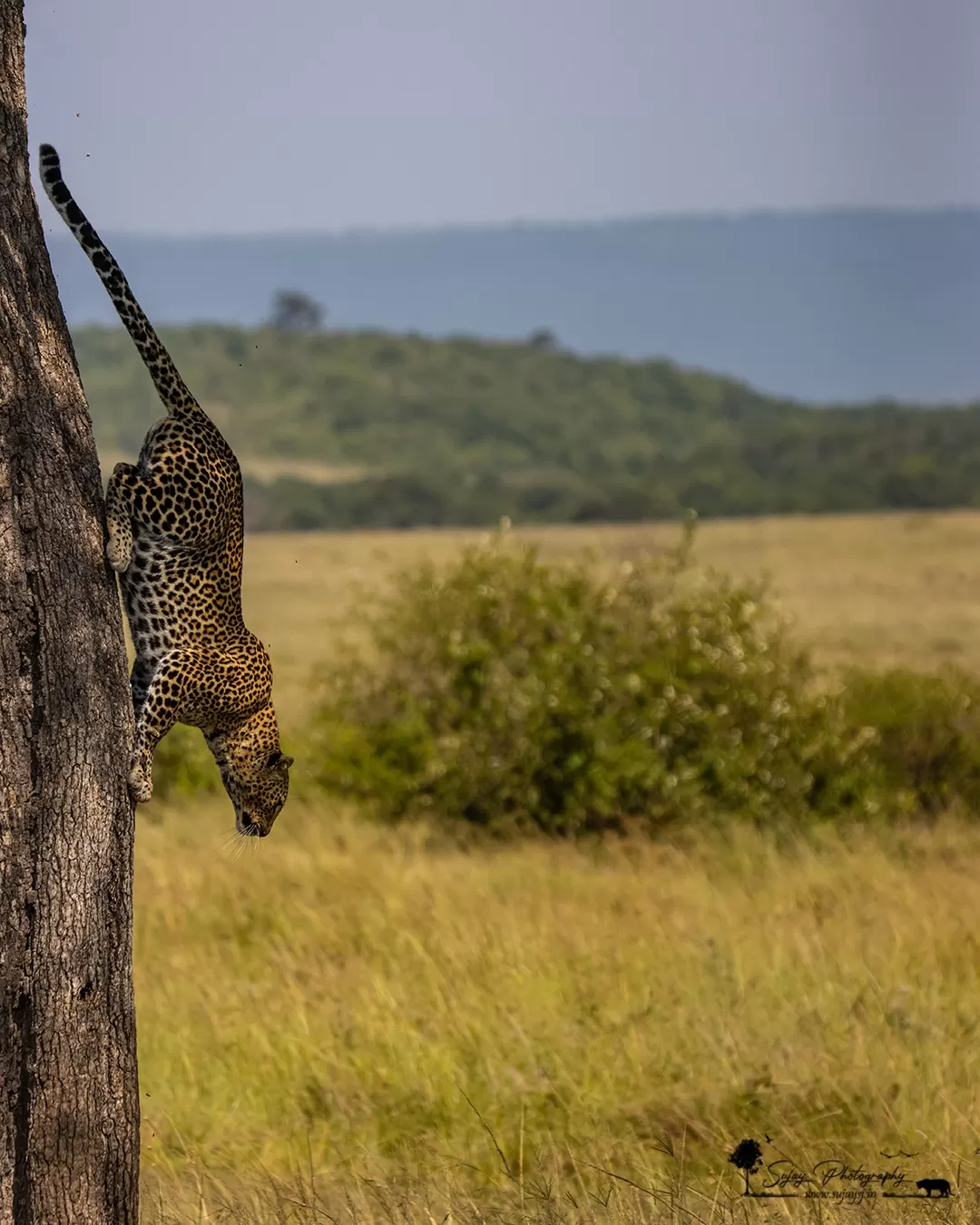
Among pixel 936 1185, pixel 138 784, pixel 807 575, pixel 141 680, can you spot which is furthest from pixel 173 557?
pixel 807 575

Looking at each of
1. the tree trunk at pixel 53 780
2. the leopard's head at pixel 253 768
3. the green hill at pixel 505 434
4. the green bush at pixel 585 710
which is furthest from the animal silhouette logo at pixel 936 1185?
the green hill at pixel 505 434

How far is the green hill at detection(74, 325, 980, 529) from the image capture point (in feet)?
342

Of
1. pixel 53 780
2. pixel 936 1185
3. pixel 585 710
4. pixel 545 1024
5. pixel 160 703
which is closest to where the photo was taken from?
pixel 53 780

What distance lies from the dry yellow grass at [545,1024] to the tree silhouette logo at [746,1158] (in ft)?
0.17

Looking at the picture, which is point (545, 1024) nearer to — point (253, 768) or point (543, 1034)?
point (543, 1034)

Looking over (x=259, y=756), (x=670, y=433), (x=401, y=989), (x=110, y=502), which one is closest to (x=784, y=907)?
(x=401, y=989)

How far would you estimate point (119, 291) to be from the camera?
4945 mm

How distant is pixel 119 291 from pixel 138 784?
1294 millimetres

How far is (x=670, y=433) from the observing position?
162m

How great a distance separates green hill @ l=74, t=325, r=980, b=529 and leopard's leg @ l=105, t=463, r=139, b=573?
86.1 metres

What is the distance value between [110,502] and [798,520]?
7974 cm

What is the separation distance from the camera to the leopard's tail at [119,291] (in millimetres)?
4797

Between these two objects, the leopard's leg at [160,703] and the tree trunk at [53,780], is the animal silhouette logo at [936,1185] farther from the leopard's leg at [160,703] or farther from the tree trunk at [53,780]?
the leopard's leg at [160,703]

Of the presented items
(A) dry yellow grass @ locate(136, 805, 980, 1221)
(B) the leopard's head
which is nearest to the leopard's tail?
(B) the leopard's head
